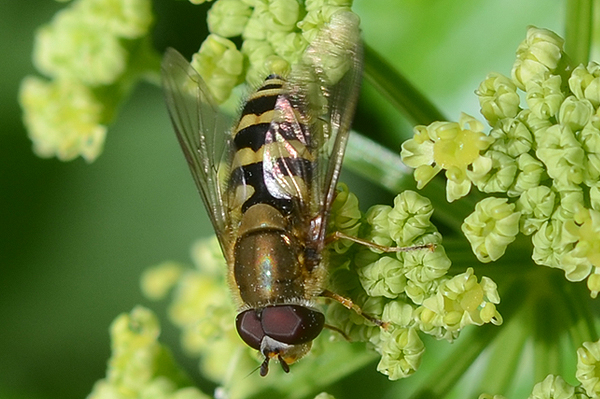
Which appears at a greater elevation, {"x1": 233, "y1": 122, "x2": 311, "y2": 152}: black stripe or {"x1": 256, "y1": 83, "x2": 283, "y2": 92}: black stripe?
{"x1": 256, "y1": 83, "x2": 283, "y2": 92}: black stripe

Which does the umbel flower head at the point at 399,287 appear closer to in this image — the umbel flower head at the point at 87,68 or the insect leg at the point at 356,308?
the insect leg at the point at 356,308

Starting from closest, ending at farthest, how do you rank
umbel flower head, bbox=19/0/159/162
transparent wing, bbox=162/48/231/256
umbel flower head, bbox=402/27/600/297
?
umbel flower head, bbox=402/27/600/297 < transparent wing, bbox=162/48/231/256 < umbel flower head, bbox=19/0/159/162

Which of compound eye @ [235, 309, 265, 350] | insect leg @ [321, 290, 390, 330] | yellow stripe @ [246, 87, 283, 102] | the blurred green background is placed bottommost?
the blurred green background

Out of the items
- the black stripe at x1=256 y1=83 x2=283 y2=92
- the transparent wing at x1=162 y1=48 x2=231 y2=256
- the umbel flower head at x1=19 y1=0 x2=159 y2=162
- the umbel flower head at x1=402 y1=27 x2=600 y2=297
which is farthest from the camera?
the umbel flower head at x1=19 y1=0 x2=159 y2=162

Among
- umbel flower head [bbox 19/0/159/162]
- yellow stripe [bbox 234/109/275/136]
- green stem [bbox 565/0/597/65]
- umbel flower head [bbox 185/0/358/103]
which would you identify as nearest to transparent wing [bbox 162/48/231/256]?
umbel flower head [bbox 185/0/358/103]

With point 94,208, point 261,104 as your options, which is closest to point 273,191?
point 261,104

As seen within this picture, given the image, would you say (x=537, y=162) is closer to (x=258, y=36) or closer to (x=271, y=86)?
(x=271, y=86)

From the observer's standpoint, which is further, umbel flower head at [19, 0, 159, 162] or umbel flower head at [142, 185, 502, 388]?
umbel flower head at [19, 0, 159, 162]

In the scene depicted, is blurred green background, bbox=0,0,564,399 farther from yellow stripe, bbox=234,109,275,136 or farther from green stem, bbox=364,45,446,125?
yellow stripe, bbox=234,109,275,136

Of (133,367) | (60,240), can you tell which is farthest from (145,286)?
(133,367)
